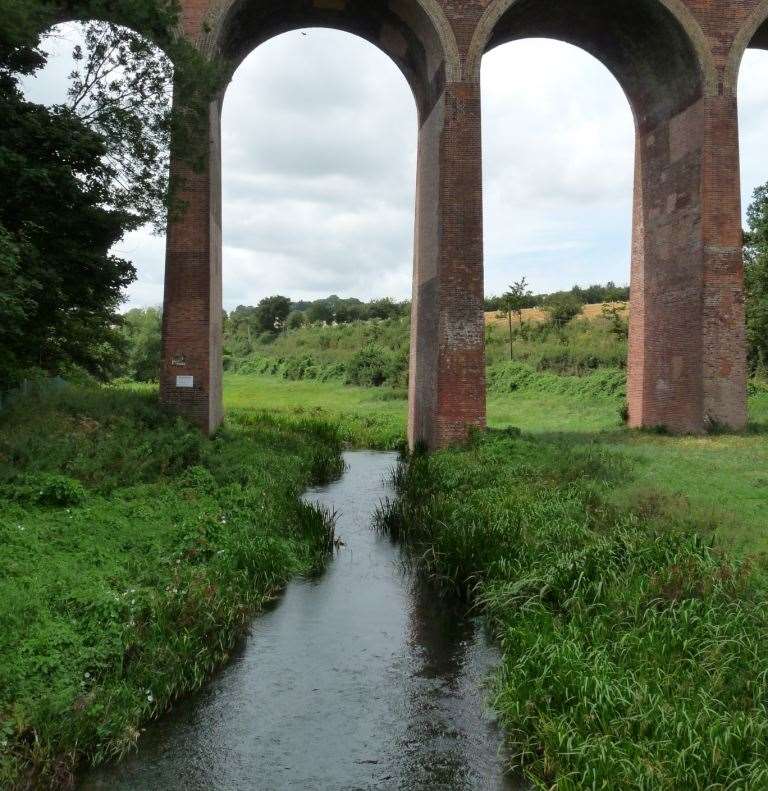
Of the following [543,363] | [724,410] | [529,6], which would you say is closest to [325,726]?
[724,410]

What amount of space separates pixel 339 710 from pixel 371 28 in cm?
1591

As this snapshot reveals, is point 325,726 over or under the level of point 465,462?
under

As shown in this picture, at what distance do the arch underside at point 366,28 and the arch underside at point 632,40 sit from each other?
193cm

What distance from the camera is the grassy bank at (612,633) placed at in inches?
175

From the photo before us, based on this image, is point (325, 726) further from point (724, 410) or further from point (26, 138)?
point (724, 410)

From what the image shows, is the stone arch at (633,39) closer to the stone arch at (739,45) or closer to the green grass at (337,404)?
the stone arch at (739,45)

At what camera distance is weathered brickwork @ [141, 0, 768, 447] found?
14.8m

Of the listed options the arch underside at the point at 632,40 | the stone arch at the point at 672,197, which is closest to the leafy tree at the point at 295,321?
the arch underside at the point at 632,40

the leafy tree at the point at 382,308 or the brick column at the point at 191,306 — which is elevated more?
the leafy tree at the point at 382,308

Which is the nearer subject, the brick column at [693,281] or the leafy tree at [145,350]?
Answer: the brick column at [693,281]

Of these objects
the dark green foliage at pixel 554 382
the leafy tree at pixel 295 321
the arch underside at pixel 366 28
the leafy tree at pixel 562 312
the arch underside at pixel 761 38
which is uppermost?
the arch underside at pixel 761 38

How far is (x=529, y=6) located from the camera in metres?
16.4

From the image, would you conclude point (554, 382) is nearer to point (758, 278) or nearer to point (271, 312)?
point (758, 278)

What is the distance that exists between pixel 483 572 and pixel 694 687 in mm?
3277
